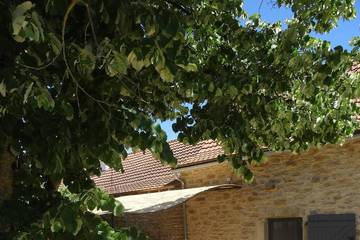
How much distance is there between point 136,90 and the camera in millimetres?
4453

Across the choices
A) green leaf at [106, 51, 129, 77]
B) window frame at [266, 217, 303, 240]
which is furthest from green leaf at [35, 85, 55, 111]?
window frame at [266, 217, 303, 240]

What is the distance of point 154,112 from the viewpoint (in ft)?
16.0

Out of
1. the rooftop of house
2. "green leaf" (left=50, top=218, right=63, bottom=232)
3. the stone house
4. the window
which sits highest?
the rooftop of house

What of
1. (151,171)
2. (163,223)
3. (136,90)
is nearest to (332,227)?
(163,223)

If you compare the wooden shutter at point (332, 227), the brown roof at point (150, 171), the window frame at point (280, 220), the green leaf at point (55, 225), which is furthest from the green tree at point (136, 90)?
the brown roof at point (150, 171)

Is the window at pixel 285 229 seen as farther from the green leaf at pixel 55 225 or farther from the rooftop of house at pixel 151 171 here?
the green leaf at pixel 55 225

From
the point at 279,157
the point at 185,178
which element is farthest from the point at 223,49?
the point at 185,178

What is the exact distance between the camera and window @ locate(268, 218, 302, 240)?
10262 millimetres

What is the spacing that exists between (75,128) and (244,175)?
7.75 ft

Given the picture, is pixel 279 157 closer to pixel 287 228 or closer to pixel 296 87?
pixel 287 228

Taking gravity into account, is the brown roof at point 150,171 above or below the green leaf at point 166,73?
above

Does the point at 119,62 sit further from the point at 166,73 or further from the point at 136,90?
the point at 136,90

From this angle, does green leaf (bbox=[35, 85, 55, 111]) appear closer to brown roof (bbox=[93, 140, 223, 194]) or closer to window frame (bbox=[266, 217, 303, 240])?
window frame (bbox=[266, 217, 303, 240])

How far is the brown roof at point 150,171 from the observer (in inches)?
495
